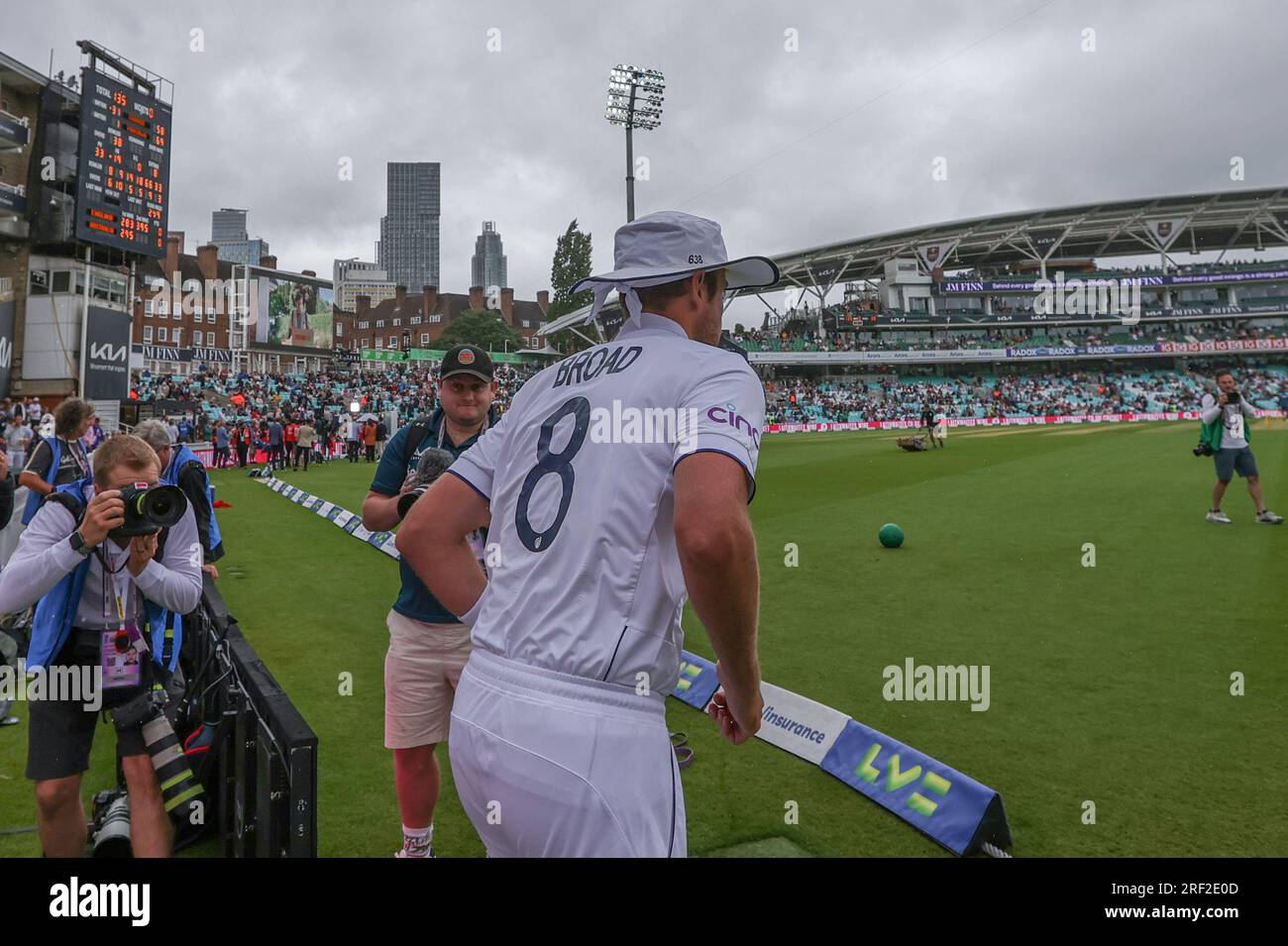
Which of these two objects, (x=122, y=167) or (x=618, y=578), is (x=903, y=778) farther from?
(x=122, y=167)

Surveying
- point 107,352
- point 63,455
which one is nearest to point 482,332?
point 107,352

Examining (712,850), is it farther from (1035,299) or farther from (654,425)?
(1035,299)

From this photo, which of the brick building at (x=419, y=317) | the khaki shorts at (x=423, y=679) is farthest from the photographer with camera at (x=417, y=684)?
the brick building at (x=419, y=317)

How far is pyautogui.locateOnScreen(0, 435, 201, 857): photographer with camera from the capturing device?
3.13 meters

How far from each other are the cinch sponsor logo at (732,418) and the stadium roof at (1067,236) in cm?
7152

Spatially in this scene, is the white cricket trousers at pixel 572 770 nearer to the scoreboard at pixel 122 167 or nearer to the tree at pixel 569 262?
the scoreboard at pixel 122 167

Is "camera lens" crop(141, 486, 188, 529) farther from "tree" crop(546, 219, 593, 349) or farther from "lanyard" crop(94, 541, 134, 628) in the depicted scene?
"tree" crop(546, 219, 593, 349)

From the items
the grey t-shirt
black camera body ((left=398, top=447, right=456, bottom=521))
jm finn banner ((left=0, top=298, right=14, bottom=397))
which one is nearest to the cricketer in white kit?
black camera body ((left=398, top=447, right=456, bottom=521))

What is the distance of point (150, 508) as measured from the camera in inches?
122

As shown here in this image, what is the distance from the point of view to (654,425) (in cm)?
174

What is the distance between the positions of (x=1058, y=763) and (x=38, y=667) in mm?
5239

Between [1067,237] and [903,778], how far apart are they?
84.6m
